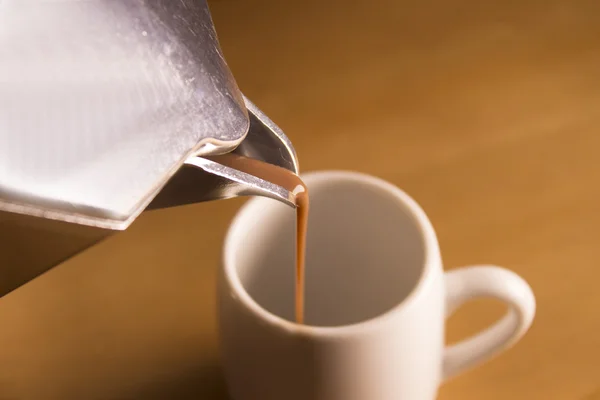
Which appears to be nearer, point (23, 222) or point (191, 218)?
point (23, 222)

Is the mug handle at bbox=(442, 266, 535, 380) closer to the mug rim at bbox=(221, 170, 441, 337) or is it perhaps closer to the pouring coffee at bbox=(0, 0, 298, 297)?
the mug rim at bbox=(221, 170, 441, 337)

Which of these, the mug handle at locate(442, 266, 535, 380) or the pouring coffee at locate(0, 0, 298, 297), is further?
the mug handle at locate(442, 266, 535, 380)

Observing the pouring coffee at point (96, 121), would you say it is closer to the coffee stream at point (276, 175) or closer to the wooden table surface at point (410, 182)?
the coffee stream at point (276, 175)

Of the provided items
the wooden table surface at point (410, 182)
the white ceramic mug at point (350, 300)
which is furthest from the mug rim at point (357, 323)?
the wooden table surface at point (410, 182)

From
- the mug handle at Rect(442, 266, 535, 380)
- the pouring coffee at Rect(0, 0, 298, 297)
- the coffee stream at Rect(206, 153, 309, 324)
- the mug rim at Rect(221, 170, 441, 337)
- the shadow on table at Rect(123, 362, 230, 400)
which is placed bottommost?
the shadow on table at Rect(123, 362, 230, 400)

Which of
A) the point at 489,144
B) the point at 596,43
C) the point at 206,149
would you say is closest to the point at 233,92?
the point at 206,149

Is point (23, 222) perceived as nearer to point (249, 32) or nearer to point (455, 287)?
point (455, 287)

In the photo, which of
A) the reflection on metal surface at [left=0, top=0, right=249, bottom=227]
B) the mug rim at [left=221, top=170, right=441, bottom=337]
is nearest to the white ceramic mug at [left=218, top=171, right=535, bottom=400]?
the mug rim at [left=221, top=170, right=441, bottom=337]
